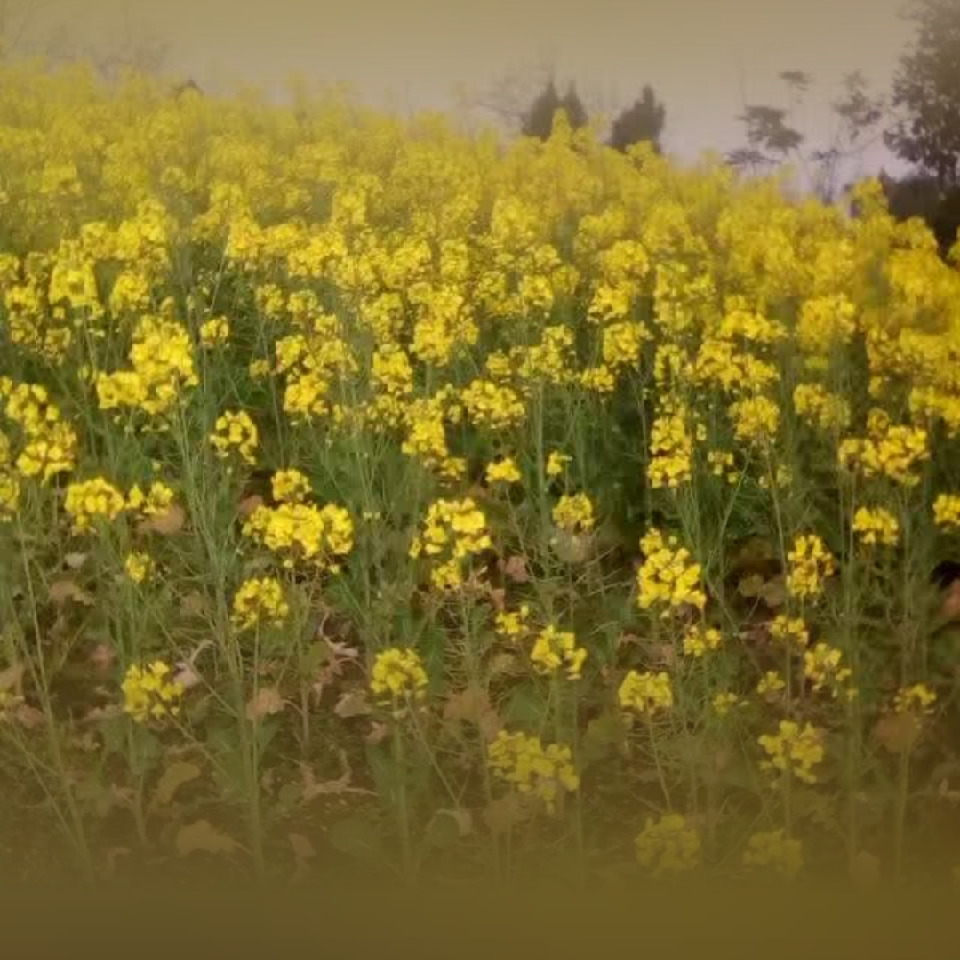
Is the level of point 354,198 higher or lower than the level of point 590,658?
higher

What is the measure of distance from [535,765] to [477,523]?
30 cm

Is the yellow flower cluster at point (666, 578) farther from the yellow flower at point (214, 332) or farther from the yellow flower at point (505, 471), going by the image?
the yellow flower at point (214, 332)

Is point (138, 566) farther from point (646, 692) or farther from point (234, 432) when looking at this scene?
point (646, 692)

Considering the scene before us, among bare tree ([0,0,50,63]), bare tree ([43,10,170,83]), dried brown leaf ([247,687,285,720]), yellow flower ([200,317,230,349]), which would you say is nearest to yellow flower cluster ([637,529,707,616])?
dried brown leaf ([247,687,285,720])

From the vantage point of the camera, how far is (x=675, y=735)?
193 cm

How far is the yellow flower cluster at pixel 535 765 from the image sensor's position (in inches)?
72.4


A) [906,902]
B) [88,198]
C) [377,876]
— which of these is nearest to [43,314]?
[88,198]

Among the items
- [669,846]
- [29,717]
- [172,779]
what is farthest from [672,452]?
[29,717]

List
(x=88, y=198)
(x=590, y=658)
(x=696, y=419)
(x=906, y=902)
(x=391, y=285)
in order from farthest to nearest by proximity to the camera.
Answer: (x=88, y=198), (x=391, y=285), (x=696, y=419), (x=590, y=658), (x=906, y=902)

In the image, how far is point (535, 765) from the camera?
1841 mm

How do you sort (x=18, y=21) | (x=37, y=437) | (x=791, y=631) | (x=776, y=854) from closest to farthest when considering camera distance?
1. (x=776, y=854)
2. (x=791, y=631)
3. (x=37, y=437)
4. (x=18, y=21)

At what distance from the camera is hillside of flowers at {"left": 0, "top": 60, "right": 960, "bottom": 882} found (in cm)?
189

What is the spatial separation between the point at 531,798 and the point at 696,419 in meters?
0.61

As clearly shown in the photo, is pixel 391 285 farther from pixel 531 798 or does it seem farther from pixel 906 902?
pixel 906 902
